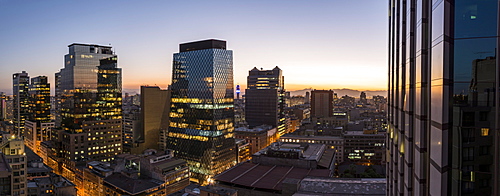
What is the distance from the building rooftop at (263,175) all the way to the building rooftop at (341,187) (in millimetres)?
11020

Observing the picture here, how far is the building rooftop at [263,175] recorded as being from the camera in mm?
88506

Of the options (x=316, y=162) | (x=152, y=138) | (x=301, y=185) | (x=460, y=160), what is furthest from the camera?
(x=152, y=138)

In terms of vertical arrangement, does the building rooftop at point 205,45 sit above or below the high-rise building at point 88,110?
above

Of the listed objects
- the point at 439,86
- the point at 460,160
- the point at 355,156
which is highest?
the point at 439,86

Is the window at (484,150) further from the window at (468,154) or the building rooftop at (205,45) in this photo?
the building rooftop at (205,45)

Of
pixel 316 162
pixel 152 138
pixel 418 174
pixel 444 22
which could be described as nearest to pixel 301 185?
pixel 316 162

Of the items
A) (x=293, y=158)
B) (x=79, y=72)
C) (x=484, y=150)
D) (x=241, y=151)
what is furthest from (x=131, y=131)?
(x=484, y=150)

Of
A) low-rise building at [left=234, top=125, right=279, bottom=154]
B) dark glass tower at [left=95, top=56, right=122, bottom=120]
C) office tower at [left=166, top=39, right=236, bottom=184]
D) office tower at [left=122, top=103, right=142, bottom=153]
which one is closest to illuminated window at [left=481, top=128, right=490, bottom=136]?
office tower at [left=166, top=39, right=236, bottom=184]

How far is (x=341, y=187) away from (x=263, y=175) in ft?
103

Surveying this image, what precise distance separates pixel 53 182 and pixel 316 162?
8535 cm

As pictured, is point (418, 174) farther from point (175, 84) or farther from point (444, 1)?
point (175, 84)

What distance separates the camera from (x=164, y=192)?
315 ft

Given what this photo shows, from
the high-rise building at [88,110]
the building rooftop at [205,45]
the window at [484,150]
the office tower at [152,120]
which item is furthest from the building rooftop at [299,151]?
the window at [484,150]

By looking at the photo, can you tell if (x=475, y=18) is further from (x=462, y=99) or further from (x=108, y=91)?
(x=108, y=91)
